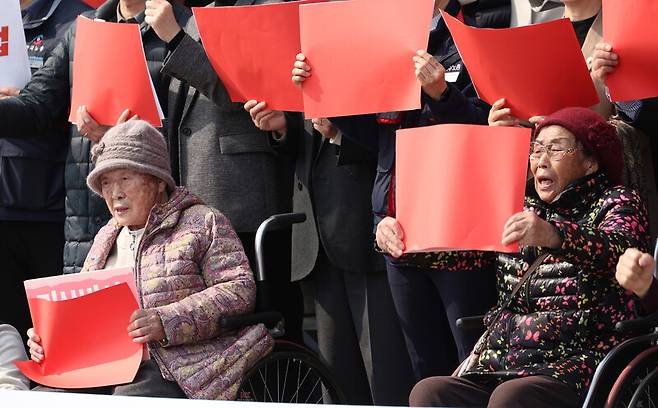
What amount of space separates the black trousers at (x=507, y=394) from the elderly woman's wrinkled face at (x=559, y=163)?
0.65 metres

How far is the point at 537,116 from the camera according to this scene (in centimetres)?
506

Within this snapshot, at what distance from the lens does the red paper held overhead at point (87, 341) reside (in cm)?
521

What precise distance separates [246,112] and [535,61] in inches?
61.2

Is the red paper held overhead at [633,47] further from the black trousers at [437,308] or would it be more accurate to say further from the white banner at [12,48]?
the white banner at [12,48]

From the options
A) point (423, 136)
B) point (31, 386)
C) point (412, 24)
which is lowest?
point (31, 386)

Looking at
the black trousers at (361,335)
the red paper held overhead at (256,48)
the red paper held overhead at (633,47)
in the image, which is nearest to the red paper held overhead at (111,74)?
the red paper held overhead at (256,48)

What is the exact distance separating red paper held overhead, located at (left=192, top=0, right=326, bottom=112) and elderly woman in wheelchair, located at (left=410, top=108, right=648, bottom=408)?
3.85 ft

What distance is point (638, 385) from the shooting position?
14.9 ft

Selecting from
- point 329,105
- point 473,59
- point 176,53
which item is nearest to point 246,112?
point 176,53

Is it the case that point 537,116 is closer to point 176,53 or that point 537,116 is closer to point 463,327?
point 463,327

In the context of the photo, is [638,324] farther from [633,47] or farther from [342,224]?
[342,224]

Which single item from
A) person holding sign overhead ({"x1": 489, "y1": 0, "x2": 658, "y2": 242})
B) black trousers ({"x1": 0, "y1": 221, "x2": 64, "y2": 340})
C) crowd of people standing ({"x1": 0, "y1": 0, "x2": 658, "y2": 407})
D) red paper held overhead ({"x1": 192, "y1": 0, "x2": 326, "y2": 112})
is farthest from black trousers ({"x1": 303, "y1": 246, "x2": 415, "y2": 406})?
black trousers ({"x1": 0, "y1": 221, "x2": 64, "y2": 340})

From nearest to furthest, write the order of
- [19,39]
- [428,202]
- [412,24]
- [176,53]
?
[428,202], [412,24], [176,53], [19,39]

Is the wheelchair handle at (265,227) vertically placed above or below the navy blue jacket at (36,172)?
below
